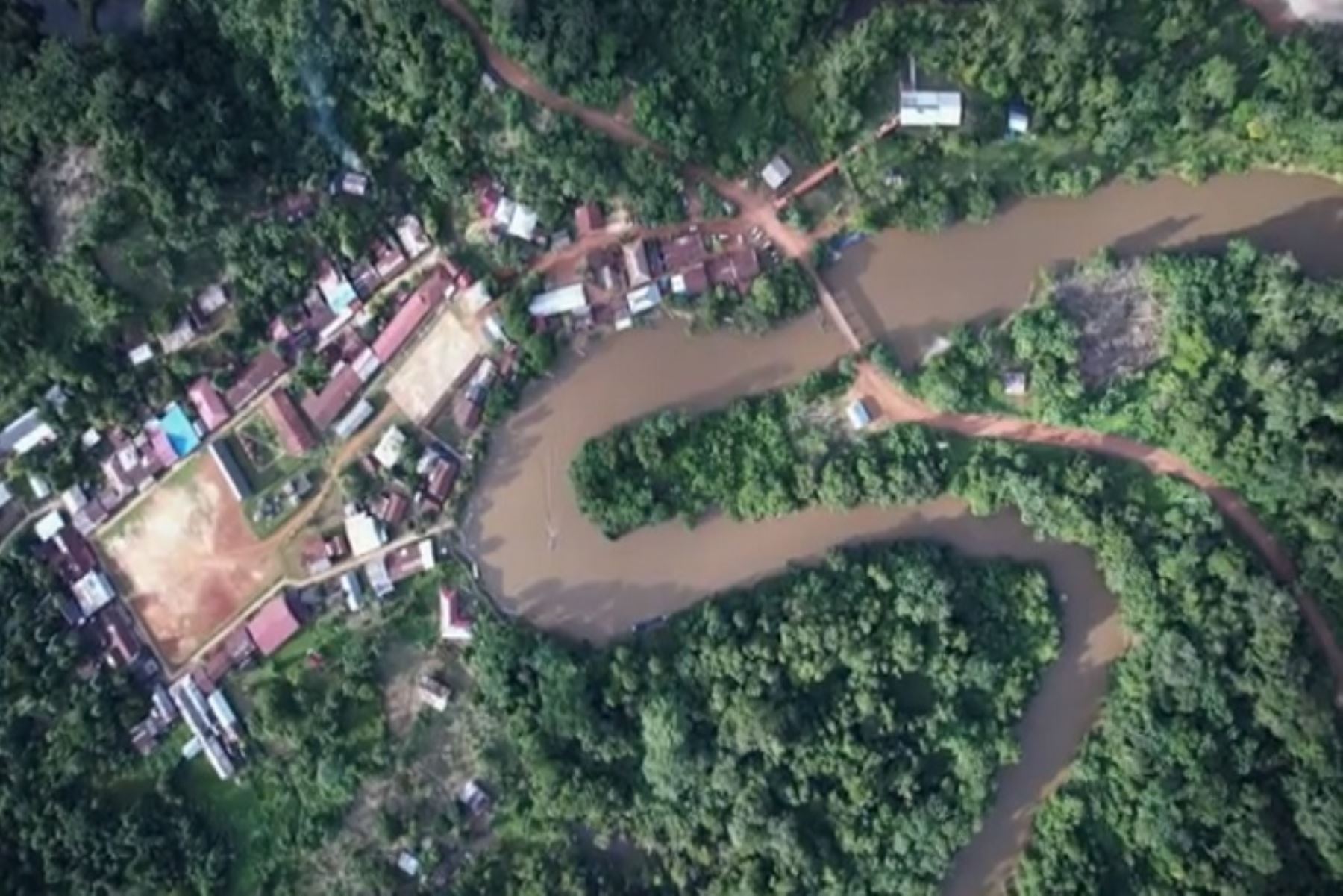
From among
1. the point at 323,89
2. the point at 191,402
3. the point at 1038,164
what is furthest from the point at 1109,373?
the point at 191,402

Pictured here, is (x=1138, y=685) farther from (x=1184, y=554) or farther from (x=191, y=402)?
(x=191, y=402)

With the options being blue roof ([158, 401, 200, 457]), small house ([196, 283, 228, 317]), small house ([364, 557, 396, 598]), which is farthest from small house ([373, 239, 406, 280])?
small house ([364, 557, 396, 598])

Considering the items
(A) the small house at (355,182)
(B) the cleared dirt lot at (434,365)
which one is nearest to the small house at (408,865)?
(B) the cleared dirt lot at (434,365)

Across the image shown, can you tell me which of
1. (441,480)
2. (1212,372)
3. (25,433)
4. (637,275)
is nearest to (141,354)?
(25,433)

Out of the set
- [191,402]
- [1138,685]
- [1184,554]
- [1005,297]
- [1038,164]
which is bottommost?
[1138,685]

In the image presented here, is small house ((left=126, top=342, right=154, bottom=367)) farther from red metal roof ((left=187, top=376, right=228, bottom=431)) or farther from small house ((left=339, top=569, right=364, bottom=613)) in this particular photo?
small house ((left=339, top=569, right=364, bottom=613))
